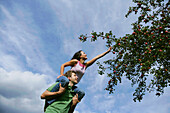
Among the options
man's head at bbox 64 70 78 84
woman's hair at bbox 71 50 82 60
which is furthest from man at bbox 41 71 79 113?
woman's hair at bbox 71 50 82 60

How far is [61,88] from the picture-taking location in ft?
7.49

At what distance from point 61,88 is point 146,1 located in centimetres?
534

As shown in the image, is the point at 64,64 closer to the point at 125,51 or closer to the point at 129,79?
the point at 125,51

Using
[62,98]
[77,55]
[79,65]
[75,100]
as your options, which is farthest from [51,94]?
[77,55]

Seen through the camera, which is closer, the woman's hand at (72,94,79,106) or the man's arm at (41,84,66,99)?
the man's arm at (41,84,66,99)

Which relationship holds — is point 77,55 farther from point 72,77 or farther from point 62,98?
point 62,98

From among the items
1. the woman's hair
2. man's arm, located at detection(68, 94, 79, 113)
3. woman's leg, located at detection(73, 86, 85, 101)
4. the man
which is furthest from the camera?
the woman's hair

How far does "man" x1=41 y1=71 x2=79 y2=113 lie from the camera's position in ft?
7.24

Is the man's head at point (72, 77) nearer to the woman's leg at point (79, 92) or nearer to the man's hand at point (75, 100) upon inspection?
the woman's leg at point (79, 92)

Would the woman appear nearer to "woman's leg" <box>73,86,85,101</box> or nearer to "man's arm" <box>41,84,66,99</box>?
"woman's leg" <box>73,86,85,101</box>

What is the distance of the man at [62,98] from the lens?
2.21 meters

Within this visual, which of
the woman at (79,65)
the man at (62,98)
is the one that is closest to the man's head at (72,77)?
the man at (62,98)

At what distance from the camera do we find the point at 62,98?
234 cm

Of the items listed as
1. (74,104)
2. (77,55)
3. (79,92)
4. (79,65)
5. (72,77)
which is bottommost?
(74,104)
